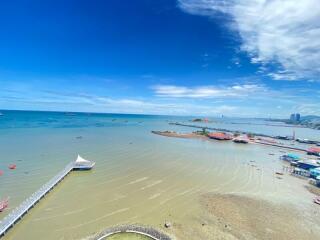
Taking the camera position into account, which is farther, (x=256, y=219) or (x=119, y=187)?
(x=119, y=187)

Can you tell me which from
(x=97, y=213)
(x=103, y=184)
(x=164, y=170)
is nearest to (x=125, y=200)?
(x=97, y=213)

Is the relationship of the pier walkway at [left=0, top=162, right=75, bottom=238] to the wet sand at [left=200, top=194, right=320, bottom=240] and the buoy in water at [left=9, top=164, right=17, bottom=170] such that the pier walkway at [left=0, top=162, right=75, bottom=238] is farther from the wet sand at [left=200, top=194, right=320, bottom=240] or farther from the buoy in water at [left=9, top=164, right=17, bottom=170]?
the wet sand at [left=200, top=194, right=320, bottom=240]

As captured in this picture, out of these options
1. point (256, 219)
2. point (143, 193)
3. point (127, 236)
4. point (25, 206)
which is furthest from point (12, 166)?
point (256, 219)

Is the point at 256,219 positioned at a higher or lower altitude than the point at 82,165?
lower

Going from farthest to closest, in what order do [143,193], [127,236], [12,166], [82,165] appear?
[82,165] < [12,166] < [143,193] < [127,236]

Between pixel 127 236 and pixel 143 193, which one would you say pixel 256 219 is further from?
pixel 127 236

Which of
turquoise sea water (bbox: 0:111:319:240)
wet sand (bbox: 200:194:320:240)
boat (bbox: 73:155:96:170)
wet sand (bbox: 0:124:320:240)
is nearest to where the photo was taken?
wet sand (bbox: 200:194:320:240)

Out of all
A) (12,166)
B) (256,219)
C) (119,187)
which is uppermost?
(12,166)

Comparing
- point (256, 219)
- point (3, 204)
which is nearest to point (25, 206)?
point (3, 204)

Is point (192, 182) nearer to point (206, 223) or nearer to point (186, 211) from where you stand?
point (186, 211)

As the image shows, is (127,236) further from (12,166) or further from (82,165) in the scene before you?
(12,166)

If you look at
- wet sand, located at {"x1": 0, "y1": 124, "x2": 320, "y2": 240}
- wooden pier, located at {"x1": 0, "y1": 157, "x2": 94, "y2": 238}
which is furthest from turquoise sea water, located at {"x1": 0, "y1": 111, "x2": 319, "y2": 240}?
wooden pier, located at {"x1": 0, "y1": 157, "x2": 94, "y2": 238}

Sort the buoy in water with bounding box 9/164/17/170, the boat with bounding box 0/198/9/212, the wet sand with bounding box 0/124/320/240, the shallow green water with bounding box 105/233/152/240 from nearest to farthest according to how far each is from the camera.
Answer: the shallow green water with bounding box 105/233/152/240 < the wet sand with bounding box 0/124/320/240 < the boat with bounding box 0/198/9/212 < the buoy in water with bounding box 9/164/17/170

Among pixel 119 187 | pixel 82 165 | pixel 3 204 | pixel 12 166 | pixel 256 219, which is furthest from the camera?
pixel 82 165
